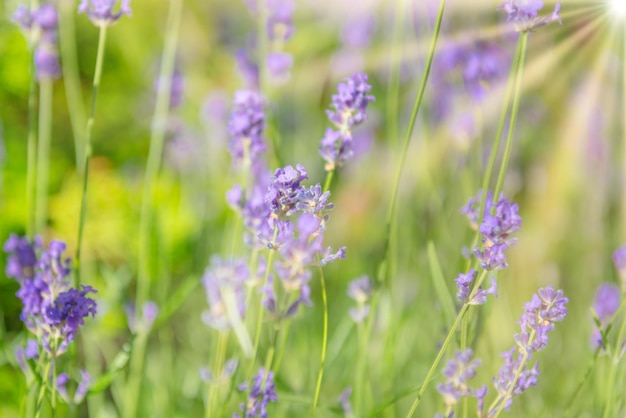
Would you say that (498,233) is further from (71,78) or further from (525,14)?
(71,78)

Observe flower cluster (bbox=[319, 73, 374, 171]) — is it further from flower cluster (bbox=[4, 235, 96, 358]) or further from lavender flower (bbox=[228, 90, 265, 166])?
flower cluster (bbox=[4, 235, 96, 358])

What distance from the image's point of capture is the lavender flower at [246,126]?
869 millimetres

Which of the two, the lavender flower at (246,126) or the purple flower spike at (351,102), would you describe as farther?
the lavender flower at (246,126)

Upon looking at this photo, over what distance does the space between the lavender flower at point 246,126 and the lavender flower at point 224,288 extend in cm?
16

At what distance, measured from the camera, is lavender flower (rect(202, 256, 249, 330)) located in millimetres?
954

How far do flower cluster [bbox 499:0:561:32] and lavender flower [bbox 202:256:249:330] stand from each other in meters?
0.47

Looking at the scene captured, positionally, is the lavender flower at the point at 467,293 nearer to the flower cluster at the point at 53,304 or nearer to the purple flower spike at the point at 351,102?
the purple flower spike at the point at 351,102

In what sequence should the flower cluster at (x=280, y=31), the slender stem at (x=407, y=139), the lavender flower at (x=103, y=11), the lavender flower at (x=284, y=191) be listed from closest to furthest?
the lavender flower at (x=284, y=191) < the slender stem at (x=407, y=139) < the lavender flower at (x=103, y=11) < the flower cluster at (x=280, y=31)

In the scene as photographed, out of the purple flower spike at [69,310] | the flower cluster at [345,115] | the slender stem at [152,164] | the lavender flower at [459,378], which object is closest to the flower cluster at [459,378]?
the lavender flower at [459,378]

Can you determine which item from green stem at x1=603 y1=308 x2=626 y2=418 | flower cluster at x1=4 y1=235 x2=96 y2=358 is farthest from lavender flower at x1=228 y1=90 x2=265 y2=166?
green stem at x1=603 y1=308 x2=626 y2=418

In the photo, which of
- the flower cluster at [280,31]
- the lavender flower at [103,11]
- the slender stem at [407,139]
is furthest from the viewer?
the flower cluster at [280,31]

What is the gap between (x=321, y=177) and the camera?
200 cm

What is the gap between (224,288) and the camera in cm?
98

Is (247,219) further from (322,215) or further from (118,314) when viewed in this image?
(118,314)
